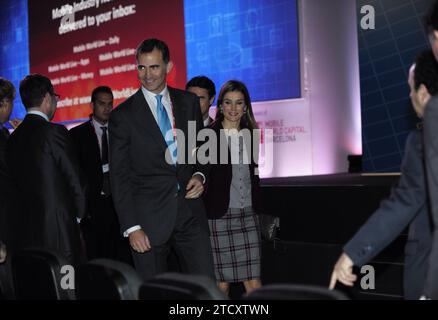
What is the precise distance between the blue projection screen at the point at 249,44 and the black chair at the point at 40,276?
4983 millimetres

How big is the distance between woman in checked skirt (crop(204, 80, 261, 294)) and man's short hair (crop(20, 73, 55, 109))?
101 centimetres

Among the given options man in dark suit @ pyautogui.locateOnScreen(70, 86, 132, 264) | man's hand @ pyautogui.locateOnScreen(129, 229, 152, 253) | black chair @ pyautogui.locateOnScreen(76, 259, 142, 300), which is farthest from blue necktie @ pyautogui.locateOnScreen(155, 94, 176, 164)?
man in dark suit @ pyautogui.locateOnScreen(70, 86, 132, 264)

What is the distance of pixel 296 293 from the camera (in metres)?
1.31

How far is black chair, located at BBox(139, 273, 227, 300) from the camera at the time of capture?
1.42 m

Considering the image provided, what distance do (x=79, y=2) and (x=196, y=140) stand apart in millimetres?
6924

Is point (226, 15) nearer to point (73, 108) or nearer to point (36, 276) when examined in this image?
point (73, 108)

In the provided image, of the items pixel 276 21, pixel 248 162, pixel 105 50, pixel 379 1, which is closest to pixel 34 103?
pixel 248 162

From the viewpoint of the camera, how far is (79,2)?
9.34 metres

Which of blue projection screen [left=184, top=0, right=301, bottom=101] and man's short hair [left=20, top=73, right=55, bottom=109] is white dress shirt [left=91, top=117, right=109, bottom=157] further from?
blue projection screen [left=184, top=0, right=301, bottom=101]

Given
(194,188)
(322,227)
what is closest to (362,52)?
(322,227)

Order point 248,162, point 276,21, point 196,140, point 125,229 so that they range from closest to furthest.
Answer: point 125,229 < point 196,140 < point 248,162 < point 276,21

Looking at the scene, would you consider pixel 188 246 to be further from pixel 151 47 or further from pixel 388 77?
pixel 388 77

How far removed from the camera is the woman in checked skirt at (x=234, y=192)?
12.1ft

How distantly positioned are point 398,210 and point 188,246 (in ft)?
4.76
